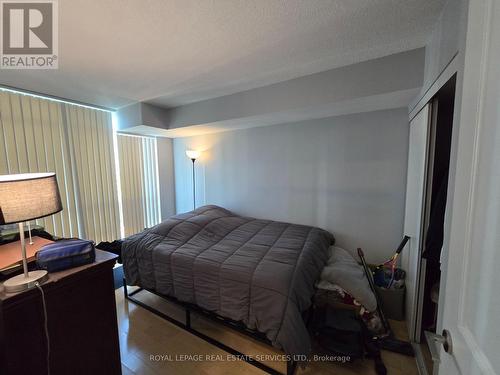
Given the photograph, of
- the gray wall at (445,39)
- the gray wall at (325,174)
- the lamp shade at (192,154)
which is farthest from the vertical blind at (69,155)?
the gray wall at (445,39)

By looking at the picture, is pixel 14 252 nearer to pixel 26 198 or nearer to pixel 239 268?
pixel 26 198

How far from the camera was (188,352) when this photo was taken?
5.68 feet

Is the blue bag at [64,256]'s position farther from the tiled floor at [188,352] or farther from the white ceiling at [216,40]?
the white ceiling at [216,40]

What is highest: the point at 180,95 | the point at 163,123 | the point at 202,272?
the point at 180,95

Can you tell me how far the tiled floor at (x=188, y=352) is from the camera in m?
1.57

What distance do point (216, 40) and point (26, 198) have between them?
1399 millimetres

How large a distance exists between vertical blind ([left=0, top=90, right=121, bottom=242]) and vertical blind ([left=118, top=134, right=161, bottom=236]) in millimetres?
165

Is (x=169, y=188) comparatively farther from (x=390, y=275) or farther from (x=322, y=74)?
(x=390, y=275)

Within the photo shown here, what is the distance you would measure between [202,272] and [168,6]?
1.83m

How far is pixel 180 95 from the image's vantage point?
2.49 metres

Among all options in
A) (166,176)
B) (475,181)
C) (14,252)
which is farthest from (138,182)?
(475,181)

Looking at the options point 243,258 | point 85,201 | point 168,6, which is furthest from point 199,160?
point 168,6

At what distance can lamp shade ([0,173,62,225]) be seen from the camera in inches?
32.4

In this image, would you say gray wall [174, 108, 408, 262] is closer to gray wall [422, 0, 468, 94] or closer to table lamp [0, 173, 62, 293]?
gray wall [422, 0, 468, 94]
